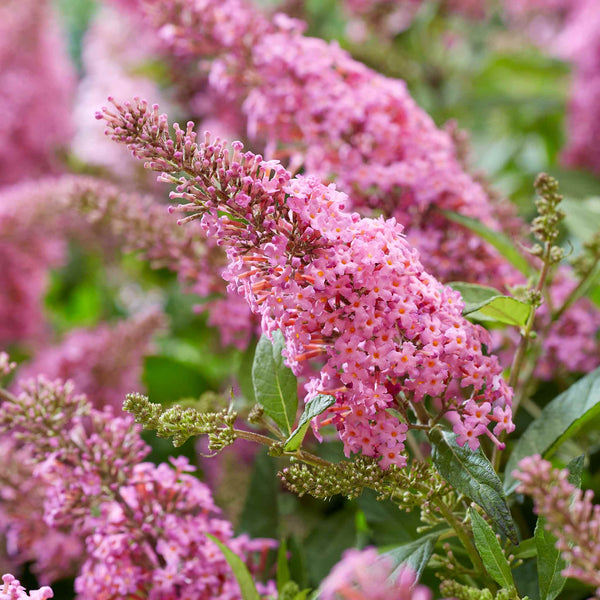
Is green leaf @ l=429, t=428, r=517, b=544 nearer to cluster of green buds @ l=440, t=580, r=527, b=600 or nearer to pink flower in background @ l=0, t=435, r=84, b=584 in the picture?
cluster of green buds @ l=440, t=580, r=527, b=600

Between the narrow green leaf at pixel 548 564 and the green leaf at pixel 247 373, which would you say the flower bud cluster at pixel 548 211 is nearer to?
the narrow green leaf at pixel 548 564

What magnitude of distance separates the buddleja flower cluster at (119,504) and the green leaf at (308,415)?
12cm

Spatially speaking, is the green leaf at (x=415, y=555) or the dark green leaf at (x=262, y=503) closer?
the green leaf at (x=415, y=555)

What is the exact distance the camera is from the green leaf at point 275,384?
17.9 inches

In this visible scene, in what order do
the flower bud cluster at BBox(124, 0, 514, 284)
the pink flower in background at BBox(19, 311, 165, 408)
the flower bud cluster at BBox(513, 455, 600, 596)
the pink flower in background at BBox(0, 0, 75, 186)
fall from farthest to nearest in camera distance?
the pink flower in background at BBox(0, 0, 75, 186) < the pink flower in background at BBox(19, 311, 165, 408) < the flower bud cluster at BBox(124, 0, 514, 284) < the flower bud cluster at BBox(513, 455, 600, 596)

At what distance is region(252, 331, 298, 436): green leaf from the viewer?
0.46 metres

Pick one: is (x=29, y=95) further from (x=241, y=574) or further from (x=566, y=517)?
(x=566, y=517)

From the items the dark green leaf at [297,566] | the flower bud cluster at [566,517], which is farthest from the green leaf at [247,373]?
the flower bud cluster at [566,517]

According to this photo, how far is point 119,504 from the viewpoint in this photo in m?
0.50

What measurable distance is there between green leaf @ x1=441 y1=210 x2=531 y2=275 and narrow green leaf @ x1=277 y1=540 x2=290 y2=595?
0.92ft

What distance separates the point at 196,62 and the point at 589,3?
64 centimetres

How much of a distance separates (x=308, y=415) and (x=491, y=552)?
0.39 ft

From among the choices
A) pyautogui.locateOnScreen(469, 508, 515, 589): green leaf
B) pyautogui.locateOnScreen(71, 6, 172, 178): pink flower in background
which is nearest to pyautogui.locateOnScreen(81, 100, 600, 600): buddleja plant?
pyautogui.locateOnScreen(469, 508, 515, 589): green leaf

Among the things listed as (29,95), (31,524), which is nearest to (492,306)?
(31,524)
